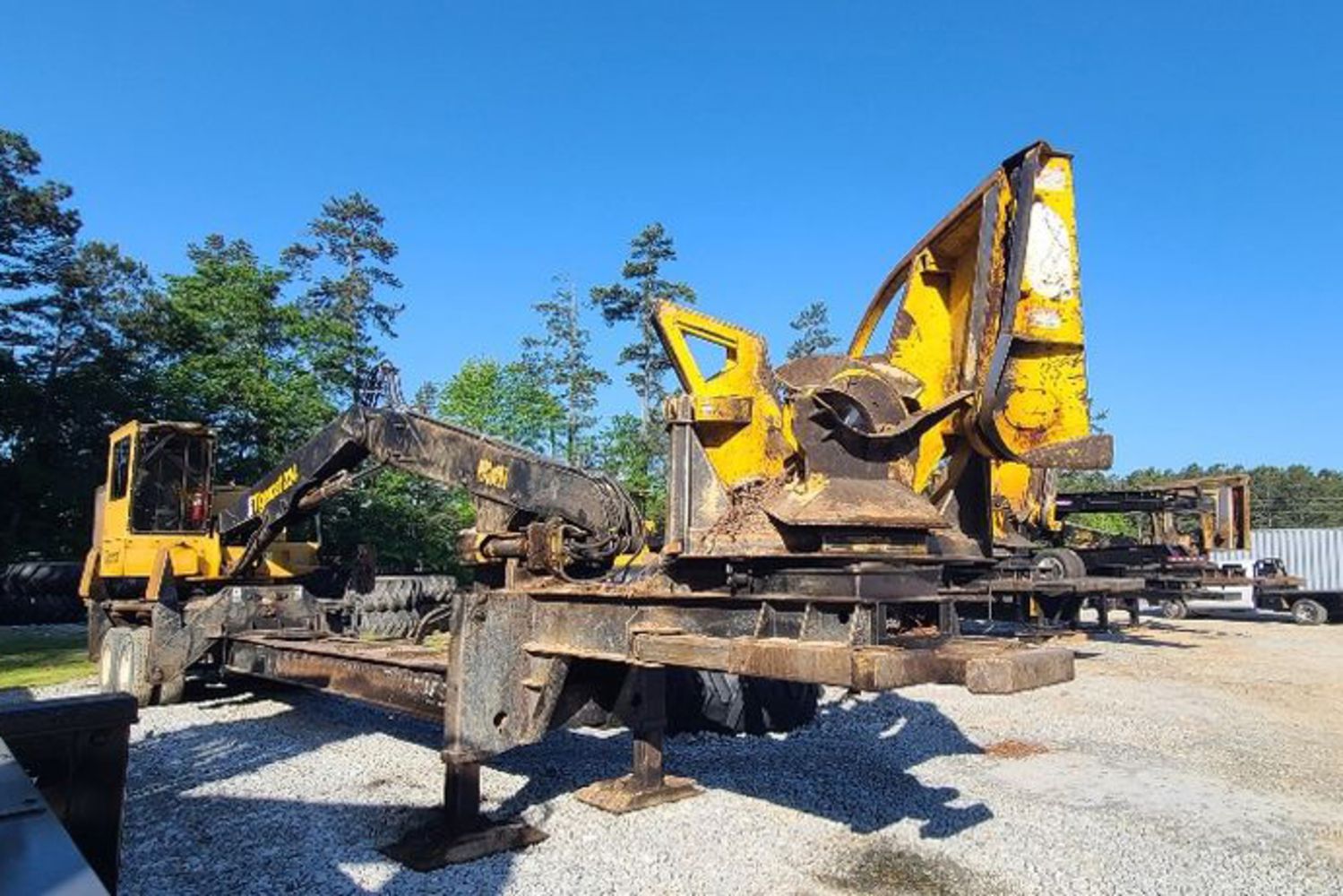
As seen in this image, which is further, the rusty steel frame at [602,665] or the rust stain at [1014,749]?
the rust stain at [1014,749]

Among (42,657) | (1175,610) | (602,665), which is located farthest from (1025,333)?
(1175,610)

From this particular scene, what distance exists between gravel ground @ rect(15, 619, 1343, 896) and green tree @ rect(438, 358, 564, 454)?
2850 cm

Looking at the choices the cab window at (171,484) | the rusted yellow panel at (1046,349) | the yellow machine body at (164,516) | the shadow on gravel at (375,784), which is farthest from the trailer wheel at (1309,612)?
the cab window at (171,484)

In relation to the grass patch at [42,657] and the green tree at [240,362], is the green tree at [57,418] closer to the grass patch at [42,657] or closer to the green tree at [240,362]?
the green tree at [240,362]

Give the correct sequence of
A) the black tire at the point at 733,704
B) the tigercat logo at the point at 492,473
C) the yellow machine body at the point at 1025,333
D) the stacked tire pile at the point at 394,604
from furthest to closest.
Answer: the stacked tire pile at the point at 394,604, the black tire at the point at 733,704, the tigercat logo at the point at 492,473, the yellow machine body at the point at 1025,333

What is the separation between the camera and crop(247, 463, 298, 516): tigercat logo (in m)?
8.56

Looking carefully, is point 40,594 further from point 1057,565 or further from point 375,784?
point 1057,565

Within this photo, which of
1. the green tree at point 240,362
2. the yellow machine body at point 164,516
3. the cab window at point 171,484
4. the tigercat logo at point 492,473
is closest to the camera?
the tigercat logo at point 492,473

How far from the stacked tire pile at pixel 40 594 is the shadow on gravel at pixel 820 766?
Result: 19.3 meters

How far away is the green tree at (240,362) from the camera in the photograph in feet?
91.6

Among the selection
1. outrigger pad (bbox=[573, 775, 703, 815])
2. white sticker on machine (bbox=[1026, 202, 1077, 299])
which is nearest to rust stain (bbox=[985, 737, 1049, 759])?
outrigger pad (bbox=[573, 775, 703, 815])

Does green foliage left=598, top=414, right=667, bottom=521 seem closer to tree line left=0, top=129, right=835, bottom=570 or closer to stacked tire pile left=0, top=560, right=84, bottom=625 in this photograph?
tree line left=0, top=129, right=835, bottom=570

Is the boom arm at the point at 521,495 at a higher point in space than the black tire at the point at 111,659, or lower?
higher

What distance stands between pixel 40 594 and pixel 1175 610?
90.4 feet
